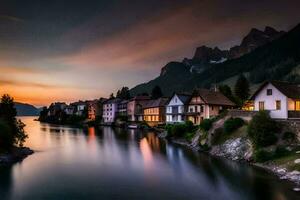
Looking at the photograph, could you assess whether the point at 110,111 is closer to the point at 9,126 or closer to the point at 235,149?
the point at 9,126

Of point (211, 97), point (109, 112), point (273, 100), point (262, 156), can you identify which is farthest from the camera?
point (109, 112)

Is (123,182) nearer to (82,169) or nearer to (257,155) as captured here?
(82,169)

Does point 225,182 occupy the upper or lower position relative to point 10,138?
lower

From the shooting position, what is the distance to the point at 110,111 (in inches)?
7136

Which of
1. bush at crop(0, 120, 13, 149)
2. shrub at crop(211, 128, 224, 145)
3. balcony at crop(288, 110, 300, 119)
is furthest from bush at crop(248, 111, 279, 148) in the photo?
bush at crop(0, 120, 13, 149)

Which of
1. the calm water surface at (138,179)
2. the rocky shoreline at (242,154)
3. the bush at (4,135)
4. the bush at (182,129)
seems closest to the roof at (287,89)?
the rocky shoreline at (242,154)

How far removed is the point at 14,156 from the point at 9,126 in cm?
717

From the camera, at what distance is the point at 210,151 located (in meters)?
61.5

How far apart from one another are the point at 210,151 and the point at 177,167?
13.8 m

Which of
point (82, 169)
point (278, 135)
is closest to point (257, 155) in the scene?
point (278, 135)

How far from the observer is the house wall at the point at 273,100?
56719 millimetres

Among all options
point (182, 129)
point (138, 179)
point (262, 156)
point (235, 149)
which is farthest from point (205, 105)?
point (138, 179)

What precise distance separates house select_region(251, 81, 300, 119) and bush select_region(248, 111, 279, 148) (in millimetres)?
5883

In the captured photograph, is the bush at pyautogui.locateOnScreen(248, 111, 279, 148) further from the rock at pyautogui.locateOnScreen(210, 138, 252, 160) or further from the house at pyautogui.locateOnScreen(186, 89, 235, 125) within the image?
the house at pyautogui.locateOnScreen(186, 89, 235, 125)
